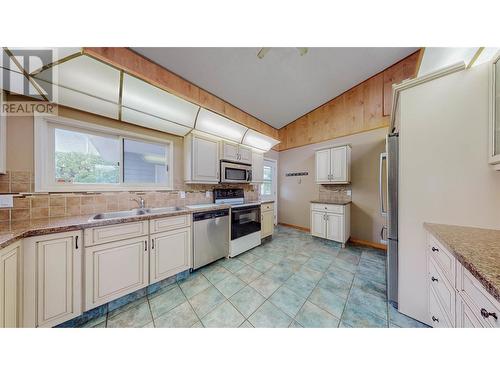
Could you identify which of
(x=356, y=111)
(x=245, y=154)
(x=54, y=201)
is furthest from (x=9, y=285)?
(x=356, y=111)

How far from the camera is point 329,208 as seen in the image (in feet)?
10.1

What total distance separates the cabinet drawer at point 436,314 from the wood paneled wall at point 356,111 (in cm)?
294

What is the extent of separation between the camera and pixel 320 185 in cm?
372

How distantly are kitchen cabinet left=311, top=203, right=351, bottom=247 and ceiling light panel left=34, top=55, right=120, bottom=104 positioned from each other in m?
3.61

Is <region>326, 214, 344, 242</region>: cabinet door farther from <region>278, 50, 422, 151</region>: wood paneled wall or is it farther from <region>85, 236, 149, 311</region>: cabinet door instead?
<region>85, 236, 149, 311</region>: cabinet door

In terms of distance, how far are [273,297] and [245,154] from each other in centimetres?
241

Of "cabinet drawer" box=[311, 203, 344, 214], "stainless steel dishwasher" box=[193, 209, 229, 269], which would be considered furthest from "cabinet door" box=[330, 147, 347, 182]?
"stainless steel dishwasher" box=[193, 209, 229, 269]

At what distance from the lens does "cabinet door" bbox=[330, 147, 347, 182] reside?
10.0 ft

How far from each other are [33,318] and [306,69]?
4.10 metres

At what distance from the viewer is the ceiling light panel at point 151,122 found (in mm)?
1834

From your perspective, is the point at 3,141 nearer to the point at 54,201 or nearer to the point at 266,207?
the point at 54,201

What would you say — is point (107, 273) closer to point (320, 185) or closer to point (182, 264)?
point (182, 264)

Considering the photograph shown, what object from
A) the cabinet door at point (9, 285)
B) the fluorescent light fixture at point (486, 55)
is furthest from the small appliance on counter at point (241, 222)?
the fluorescent light fixture at point (486, 55)

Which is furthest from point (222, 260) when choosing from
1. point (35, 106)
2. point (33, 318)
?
point (35, 106)
